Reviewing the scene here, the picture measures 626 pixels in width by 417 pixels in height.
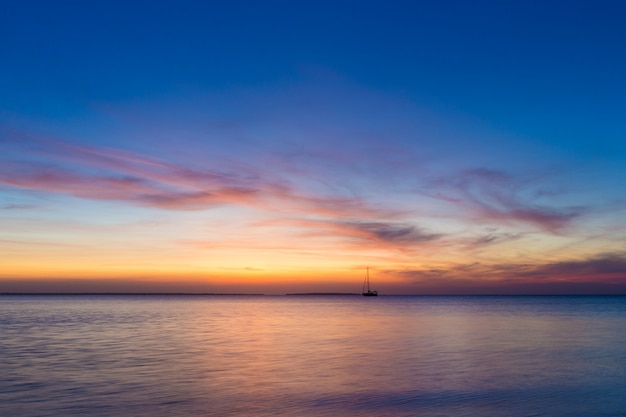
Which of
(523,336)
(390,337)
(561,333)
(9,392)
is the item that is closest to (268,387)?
(9,392)

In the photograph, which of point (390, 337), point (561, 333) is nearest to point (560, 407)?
point (390, 337)

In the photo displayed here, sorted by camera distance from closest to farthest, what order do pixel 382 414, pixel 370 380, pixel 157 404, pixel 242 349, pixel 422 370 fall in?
pixel 382 414
pixel 157 404
pixel 370 380
pixel 422 370
pixel 242 349

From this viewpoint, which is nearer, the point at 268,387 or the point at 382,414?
the point at 382,414

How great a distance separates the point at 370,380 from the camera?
2862 cm

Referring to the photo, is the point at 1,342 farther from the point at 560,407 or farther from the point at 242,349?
the point at 560,407

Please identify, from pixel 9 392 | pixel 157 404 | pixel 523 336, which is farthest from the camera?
pixel 523 336

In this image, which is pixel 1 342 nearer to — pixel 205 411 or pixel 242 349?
pixel 242 349

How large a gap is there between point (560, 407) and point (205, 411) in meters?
14.7

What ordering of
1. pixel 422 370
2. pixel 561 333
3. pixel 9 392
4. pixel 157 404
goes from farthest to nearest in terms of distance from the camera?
pixel 561 333, pixel 422 370, pixel 9 392, pixel 157 404

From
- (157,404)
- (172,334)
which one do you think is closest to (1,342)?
(172,334)

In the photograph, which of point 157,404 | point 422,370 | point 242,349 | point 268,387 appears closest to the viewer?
point 157,404

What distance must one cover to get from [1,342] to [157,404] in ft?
99.0

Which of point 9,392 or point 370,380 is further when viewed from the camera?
point 370,380

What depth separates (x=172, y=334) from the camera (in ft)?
182
